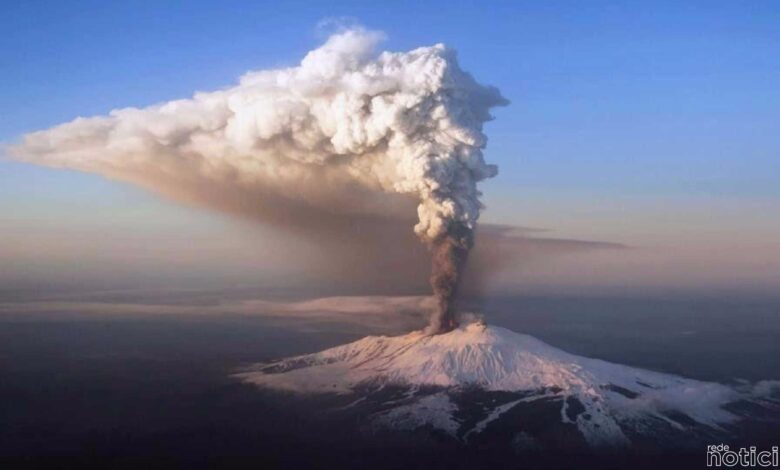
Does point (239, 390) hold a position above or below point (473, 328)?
below

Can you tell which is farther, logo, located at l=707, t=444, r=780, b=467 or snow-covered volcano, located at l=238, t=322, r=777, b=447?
snow-covered volcano, located at l=238, t=322, r=777, b=447

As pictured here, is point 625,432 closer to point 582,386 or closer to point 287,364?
point 582,386

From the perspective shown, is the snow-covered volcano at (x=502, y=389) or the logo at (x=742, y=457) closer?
the logo at (x=742, y=457)

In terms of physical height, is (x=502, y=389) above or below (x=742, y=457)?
above

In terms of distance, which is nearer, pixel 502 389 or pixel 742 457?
pixel 742 457

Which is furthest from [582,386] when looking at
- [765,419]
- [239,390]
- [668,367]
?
[239,390]
